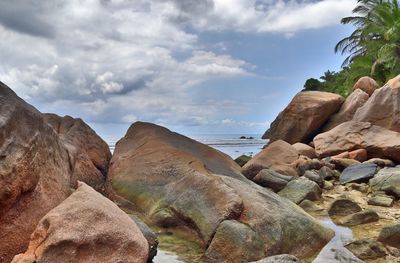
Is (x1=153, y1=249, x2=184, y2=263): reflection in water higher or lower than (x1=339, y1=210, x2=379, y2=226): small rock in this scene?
higher

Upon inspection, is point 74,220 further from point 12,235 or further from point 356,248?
point 356,248

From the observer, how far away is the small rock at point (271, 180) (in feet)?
32.7

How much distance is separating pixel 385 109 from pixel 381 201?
8227 millimetres

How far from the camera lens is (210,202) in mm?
6336

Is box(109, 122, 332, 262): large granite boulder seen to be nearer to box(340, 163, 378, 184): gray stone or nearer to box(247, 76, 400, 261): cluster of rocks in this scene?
box(247, 76, 400, 261): cluster of rocks

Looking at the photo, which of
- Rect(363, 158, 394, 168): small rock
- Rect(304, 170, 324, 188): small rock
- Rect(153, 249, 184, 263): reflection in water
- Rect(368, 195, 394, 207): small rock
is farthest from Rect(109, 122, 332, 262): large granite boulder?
Rect(363, 158, 394, 168): small rock

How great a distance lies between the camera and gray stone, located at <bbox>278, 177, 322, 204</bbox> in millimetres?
9000

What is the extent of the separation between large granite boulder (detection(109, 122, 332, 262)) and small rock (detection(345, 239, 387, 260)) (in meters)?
0.49

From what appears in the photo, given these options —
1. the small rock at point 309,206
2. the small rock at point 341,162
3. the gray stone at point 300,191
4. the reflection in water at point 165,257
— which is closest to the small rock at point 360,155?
the small rock at point 341,162

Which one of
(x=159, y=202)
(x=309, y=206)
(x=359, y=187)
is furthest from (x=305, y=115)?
(x=159, y=202)

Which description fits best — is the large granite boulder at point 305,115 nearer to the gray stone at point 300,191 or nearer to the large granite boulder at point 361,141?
the large granite boulder at point 361,141

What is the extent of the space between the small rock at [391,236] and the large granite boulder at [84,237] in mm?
3374

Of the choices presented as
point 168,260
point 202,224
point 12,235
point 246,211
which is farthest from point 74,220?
point 246,211

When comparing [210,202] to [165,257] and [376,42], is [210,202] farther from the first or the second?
[376,42]
